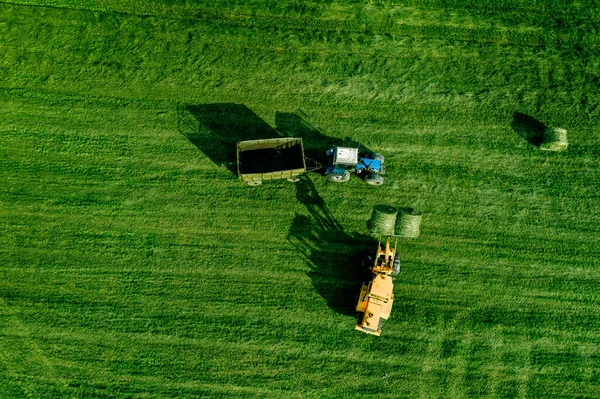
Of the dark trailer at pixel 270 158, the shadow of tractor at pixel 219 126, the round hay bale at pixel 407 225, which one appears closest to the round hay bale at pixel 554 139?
the round hay bale at pixel 407 225

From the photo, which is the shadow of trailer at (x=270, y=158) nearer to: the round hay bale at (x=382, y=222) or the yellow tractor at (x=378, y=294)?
the round hay bale at (x=382, y=222)

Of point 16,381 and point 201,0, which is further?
point 201,0

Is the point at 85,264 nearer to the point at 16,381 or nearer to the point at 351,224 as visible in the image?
the point at 16,381

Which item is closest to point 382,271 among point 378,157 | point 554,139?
point 378,157

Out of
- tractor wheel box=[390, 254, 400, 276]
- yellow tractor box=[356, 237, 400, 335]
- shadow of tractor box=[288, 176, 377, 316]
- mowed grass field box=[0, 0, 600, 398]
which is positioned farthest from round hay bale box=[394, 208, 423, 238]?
shadow of tractor box=[288, 176, 377, 316]

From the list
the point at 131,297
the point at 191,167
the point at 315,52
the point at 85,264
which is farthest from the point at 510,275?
the point at 85,264

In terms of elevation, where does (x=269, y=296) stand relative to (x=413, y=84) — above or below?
below

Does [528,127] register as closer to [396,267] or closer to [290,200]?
[396,267]
